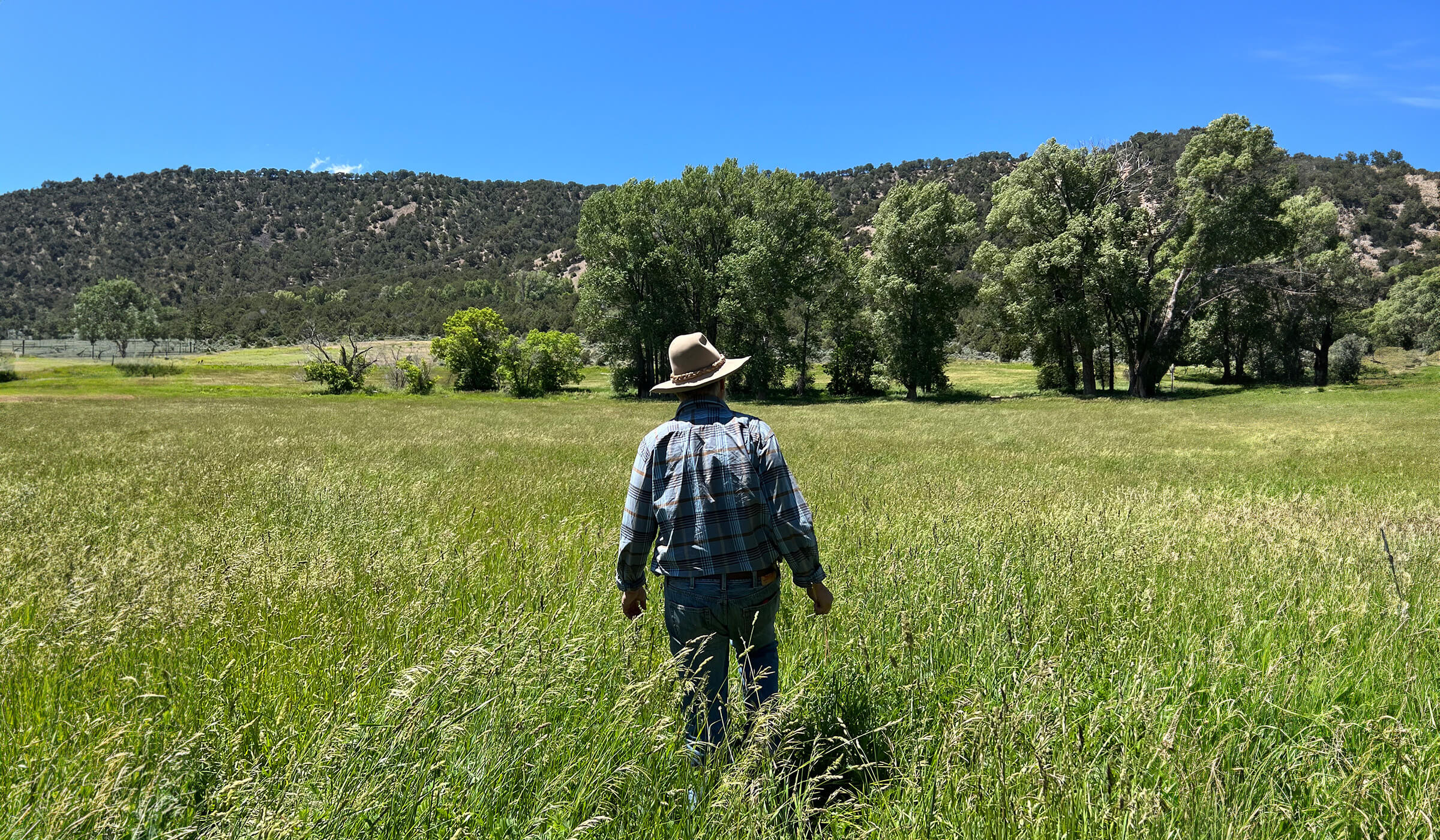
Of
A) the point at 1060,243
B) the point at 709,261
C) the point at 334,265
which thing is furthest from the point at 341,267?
the point at 1060,243

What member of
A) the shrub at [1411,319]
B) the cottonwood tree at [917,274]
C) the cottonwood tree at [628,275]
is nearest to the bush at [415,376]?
the cottonwood tree at [628,275]

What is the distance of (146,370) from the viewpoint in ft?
212

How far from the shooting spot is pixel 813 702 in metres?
3.32

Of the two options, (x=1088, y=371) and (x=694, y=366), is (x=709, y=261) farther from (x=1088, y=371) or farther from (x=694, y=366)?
(x=694, y=366)

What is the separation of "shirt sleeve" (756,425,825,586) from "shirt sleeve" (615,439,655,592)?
1.81ft

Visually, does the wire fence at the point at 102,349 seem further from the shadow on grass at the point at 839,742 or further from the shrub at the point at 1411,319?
the shrub at the point at 1411,319

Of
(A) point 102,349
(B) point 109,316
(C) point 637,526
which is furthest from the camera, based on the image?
(A) point 102,349

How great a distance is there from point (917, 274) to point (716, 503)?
43881mm

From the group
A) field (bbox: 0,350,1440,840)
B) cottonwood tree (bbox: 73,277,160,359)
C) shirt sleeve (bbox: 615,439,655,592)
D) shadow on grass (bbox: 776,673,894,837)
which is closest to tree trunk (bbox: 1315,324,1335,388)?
field (bbox: 0,350,1440,840)

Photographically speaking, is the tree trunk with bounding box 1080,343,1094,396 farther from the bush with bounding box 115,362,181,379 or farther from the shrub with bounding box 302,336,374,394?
the bush with bounding box 115,362,181,379

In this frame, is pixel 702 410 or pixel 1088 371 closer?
pixel 702 410

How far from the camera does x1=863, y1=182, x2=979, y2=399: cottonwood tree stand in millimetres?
42375

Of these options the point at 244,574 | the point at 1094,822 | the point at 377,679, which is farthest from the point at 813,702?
the point at 244,574

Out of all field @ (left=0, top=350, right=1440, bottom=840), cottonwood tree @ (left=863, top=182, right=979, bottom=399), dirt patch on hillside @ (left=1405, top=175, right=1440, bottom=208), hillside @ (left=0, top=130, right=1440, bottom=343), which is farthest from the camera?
dirt patch on hillside @ (left=1405, top=175, right=1440, bottom=208)
